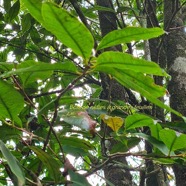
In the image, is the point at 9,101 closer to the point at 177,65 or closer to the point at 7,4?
the point at 7,4

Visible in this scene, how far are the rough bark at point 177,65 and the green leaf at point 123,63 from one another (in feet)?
1.90

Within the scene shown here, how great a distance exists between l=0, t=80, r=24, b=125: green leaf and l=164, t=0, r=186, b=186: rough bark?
606mm

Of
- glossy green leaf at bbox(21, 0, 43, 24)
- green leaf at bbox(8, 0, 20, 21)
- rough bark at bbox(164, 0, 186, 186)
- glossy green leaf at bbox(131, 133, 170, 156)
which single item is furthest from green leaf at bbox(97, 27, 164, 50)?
green leaf at bbox(8, 0, 20, 21)

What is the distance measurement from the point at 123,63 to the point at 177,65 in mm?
839

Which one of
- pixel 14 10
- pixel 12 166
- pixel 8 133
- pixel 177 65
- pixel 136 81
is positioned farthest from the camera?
pixel 177 65

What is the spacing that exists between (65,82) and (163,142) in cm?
82

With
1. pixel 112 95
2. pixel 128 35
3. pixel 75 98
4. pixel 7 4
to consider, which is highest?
pixel 7 4

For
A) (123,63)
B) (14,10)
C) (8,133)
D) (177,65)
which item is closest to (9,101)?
(8,133)

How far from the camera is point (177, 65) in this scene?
1307 mm

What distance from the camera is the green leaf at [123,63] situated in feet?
1.65

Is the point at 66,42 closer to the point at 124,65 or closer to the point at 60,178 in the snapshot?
the point at 124,65

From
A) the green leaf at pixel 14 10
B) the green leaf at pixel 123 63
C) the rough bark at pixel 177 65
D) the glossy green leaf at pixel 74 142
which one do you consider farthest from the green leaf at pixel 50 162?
the green leaf at pixel 14 10

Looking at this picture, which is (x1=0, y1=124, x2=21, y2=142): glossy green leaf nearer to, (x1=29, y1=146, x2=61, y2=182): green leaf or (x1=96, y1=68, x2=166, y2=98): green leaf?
(x1=29, y1=146, x2=61, y2=182): green leaf

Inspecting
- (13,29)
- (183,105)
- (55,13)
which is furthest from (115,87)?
(55,13)
